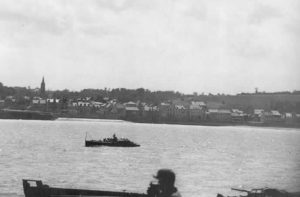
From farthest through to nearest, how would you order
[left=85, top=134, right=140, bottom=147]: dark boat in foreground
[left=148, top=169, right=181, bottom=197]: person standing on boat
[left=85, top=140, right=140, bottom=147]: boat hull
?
[left=85, top=140, right=140, bottom=147]: boat hull, [left=85, top=134, right=140, bottom=147]: dark boat in foreground, [left=148, top=169, right=181, bottom=197]: person standing on boat

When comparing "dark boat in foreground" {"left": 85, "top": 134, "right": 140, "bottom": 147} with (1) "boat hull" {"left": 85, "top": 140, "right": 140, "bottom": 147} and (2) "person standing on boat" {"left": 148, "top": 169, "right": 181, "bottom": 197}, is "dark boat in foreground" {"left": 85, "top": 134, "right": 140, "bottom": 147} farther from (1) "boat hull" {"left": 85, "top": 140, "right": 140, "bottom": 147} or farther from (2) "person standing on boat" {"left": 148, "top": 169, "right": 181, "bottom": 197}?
(2) "person standing on boat" {"left": 148, "top": 169, "right": 181, "bottom": 197}

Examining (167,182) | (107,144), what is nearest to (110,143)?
(107,144)

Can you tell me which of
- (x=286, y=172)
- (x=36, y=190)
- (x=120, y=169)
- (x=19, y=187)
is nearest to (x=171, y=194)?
(x=36, y=190)

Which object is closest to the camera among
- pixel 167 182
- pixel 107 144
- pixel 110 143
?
pixel 167 182

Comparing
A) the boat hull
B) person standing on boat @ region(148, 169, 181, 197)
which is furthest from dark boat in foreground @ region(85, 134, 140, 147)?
person standing on boat @ region(148, 169, 181, 197)

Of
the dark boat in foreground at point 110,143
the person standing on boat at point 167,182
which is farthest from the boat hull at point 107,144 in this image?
the person standing on boat at point 167,182

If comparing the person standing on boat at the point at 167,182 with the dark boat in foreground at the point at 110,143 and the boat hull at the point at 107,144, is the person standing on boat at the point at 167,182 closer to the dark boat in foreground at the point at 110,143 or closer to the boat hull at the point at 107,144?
the dark boat in foreground at the point at 110,143

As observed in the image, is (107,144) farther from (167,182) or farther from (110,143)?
(167,182)

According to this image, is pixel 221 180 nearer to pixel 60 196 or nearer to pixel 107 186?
pixel 107 186

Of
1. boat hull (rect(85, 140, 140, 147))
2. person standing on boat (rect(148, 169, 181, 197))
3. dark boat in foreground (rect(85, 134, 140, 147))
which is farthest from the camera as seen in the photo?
boat hull (rect(85, 140, 140, 147))

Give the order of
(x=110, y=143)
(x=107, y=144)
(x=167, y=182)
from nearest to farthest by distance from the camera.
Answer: (x=167, y=182), (x=110, y=143), (x=107, y=144)

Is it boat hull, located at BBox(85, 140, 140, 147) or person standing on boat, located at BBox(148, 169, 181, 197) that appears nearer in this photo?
person standing on boat, located at BBox(148, 169, 181, 197)
